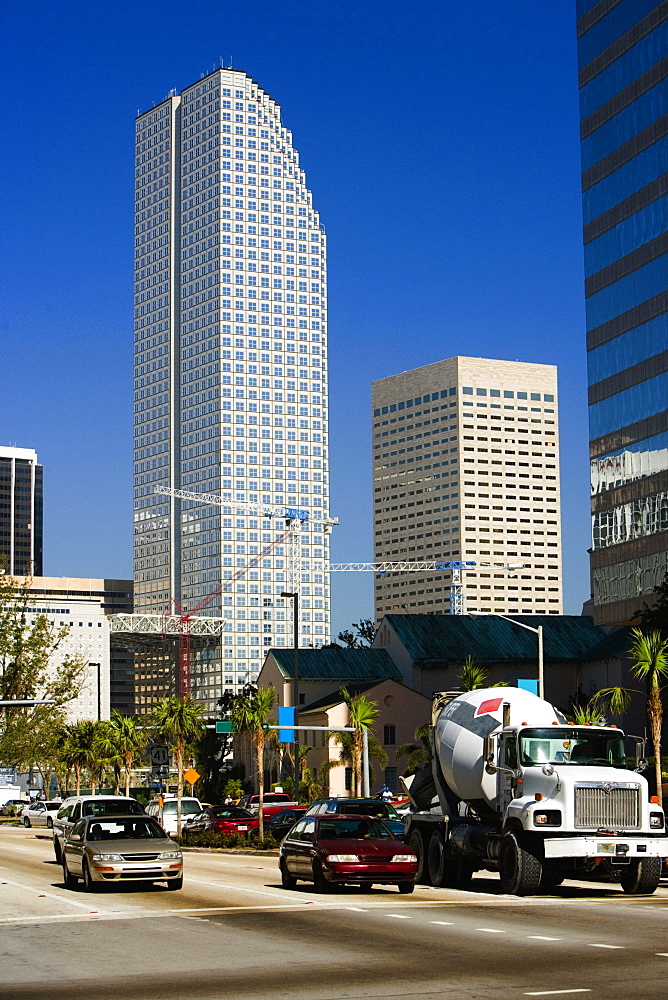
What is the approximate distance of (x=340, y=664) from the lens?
122 metres

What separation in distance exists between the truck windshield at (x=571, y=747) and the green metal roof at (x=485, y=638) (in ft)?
297

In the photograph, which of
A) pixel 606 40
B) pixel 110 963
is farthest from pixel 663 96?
pixel 110 963

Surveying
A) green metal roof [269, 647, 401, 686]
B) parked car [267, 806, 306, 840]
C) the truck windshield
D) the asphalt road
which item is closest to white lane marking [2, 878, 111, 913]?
the asphalt road

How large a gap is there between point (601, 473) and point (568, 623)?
121 feet

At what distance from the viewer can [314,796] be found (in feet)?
320

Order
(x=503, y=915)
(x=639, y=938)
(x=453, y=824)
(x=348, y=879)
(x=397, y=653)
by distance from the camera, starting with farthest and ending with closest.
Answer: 1. (x=397, y=653)
2. (x=453, y=824)
3. (x=348, y=879)
4. (x=503, y=915)
5. (x=639, y=938)

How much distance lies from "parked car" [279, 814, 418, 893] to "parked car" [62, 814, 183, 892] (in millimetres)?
A: 2522

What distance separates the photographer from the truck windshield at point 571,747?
80.8 ft

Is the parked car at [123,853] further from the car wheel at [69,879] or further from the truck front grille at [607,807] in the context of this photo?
the truck front grille at [607,807]

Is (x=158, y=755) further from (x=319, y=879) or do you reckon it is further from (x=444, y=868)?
(x=319, y=879)

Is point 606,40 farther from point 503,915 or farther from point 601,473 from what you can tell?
point 503,915

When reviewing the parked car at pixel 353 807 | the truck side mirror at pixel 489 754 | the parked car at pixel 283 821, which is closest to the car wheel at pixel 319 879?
the parked car at pixel 353 807

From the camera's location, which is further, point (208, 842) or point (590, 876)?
point (208, 842)

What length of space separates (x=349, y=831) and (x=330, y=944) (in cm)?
810
